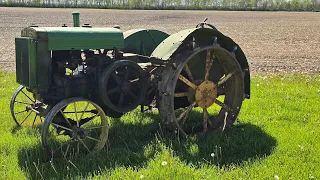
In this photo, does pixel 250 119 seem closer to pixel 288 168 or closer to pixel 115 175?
pixel 288 168

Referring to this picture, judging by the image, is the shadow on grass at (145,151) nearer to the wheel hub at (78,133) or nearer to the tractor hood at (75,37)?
the wheel hub at (78,133)

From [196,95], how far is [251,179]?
1.64 meters

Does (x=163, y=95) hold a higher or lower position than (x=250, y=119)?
higher

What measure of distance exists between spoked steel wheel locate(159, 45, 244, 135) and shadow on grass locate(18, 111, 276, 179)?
26 centimetres

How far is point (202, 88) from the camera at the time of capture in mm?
5207

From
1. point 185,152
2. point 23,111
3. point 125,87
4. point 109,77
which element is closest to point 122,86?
point 125,87

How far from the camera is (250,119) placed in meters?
5.96

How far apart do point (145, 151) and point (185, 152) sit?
50cm

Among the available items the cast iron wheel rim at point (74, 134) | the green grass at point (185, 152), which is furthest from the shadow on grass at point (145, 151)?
the cast iron wheel rim at point (74, 134)

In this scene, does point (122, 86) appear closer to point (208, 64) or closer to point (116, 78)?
point (116, 78)

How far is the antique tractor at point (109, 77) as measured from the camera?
4.45 meters

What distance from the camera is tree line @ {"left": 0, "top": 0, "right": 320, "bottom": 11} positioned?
261 ft

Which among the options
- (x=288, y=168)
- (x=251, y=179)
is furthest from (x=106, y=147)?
(x=288, y=168)

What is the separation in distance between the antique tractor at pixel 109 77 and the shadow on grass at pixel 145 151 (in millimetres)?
186
